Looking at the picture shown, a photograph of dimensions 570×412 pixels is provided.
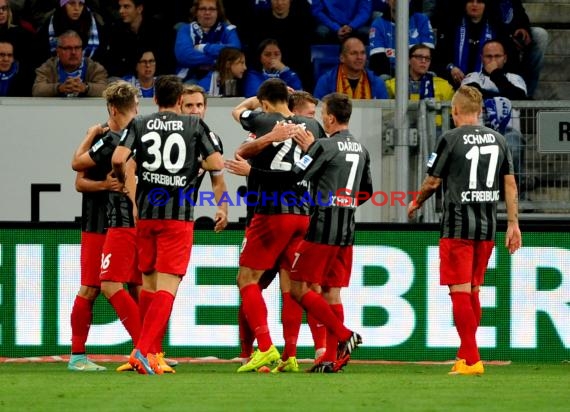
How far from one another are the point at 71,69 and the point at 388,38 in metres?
3.63

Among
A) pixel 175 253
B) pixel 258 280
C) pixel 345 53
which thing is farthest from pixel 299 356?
pixel 345 53

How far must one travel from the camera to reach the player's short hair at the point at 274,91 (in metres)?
10.2

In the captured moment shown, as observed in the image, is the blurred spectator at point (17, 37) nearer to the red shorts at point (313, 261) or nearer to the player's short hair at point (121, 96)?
the player's short hair at point (121, 96)

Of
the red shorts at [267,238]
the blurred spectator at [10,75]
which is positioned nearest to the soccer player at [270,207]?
the red shorts at [267,238]

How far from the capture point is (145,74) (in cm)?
1537

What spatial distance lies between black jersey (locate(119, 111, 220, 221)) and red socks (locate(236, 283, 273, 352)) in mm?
844

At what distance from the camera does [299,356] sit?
39.9ft

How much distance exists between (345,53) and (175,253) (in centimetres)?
631

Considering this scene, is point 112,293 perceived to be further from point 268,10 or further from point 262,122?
point 268,10

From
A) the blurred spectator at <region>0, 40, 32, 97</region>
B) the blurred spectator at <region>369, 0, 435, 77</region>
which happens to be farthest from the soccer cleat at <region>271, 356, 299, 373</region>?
the blurred spectator at <region>0, 40, 32, 97</region>

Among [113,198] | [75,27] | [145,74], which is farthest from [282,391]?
[75,27]

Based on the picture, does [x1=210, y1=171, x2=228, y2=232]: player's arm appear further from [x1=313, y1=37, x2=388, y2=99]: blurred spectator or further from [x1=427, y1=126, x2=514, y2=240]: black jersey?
[x1=313, y1=37, x2=388, y2=99]: blurred spectator

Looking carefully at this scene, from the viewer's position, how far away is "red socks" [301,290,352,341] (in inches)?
388

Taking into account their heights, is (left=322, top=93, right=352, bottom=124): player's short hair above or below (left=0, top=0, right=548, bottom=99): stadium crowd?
below
